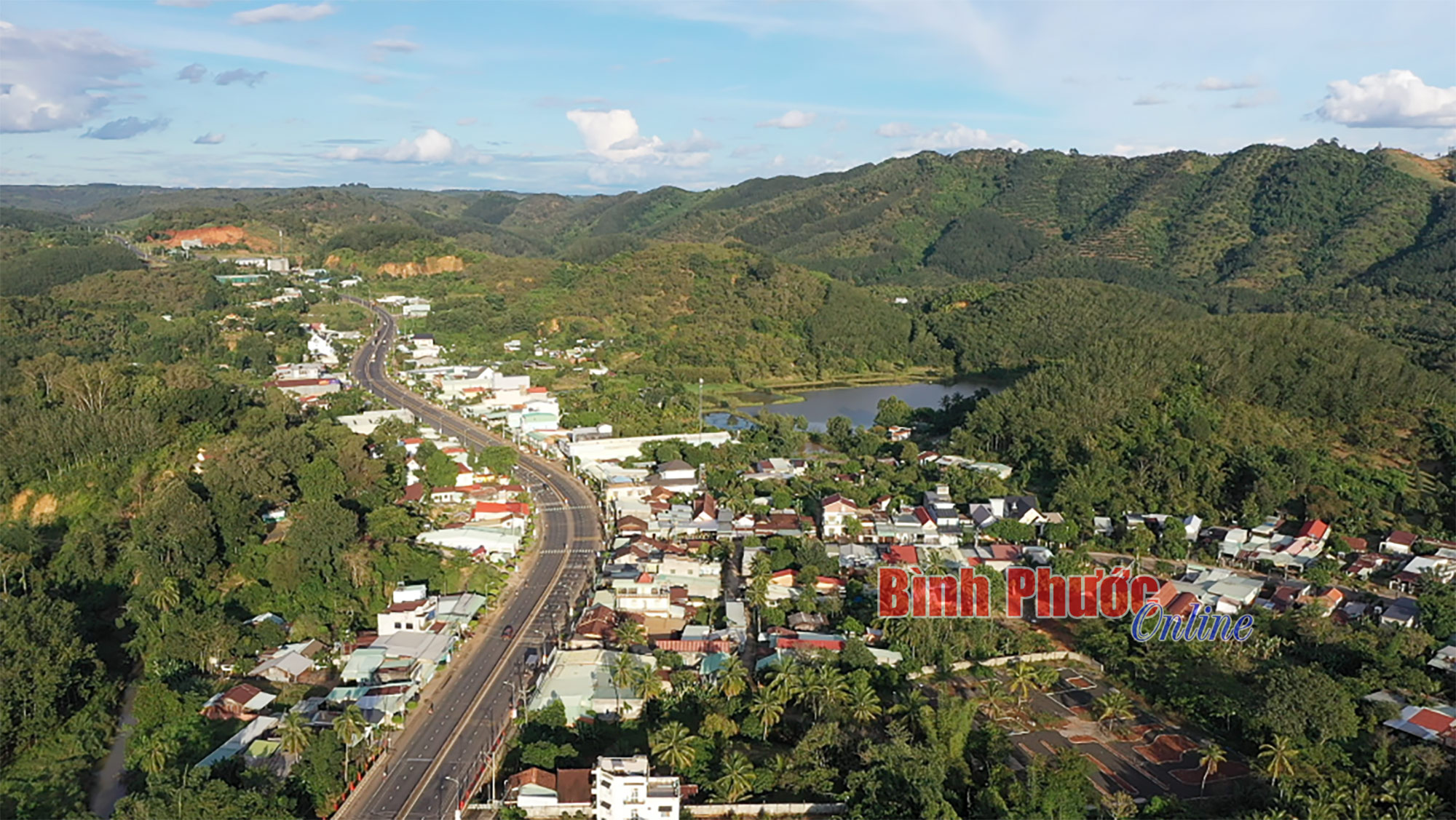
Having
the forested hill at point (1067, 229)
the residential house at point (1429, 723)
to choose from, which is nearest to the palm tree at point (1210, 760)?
the residential house at point (1429, 723)

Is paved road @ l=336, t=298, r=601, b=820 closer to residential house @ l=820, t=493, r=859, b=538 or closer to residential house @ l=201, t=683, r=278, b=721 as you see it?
residential house @ l=201, t=683, r=278, b=721

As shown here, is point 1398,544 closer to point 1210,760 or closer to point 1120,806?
point 1210,760

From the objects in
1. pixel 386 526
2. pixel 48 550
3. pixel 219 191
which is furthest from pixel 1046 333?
pixel 219 191

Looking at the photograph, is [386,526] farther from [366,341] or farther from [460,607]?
[366,341]

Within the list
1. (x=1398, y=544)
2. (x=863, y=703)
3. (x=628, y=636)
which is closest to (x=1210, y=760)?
(x=863, y=703)

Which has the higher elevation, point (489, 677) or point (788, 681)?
point (788, 681)

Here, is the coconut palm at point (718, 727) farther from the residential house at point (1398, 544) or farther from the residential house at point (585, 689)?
the residential house at point (1398, 544)
